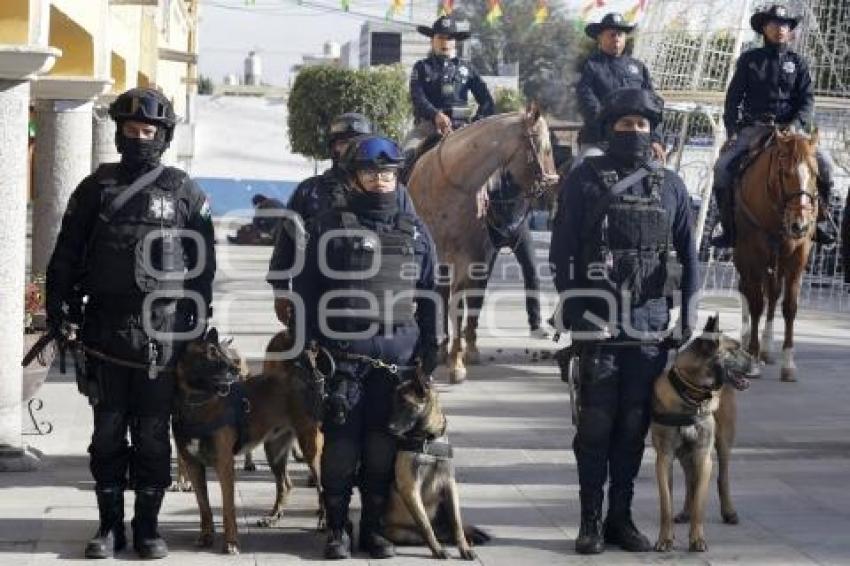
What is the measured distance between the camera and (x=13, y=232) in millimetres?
10172

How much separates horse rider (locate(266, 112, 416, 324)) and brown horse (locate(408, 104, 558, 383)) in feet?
12.9

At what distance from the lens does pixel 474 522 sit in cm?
926

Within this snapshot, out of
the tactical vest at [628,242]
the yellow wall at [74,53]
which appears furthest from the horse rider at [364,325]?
the yellow wall at [74,53]

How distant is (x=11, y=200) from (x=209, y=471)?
2.02m

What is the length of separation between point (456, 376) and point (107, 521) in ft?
22.9

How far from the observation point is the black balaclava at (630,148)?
8.59 metres

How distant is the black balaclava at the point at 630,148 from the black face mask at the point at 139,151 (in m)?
2.23

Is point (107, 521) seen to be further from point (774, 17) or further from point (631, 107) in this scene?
point (774, 17)

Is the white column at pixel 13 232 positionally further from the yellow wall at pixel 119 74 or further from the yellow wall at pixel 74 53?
the yellow wall at pixel 119 74

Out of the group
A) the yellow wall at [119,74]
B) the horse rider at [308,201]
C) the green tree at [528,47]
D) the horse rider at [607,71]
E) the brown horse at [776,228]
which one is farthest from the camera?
the green tree at [528,47]

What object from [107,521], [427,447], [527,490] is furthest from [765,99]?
[107,521]

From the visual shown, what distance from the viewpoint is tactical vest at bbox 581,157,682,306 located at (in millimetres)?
8500

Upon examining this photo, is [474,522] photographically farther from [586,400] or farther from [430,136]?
[430,136]

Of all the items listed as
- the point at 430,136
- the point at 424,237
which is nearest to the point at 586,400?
the point at 424,237
